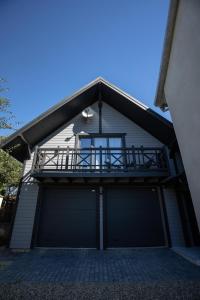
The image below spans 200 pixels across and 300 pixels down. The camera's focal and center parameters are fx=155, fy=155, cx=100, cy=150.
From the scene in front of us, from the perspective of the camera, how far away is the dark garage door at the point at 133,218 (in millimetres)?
7059

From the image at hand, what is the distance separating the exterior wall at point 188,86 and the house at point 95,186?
256 centimetres

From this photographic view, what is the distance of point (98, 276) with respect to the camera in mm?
3979

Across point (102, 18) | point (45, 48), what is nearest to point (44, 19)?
point (45, 48)

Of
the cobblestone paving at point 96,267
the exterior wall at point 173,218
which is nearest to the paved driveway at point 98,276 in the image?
the cobblestone paving at point 96,267

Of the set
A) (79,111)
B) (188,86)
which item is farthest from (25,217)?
(188,86)

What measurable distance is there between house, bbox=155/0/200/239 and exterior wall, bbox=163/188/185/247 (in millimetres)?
3384

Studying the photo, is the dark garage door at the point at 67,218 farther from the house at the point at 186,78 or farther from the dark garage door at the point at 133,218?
the house at the point at 186,78

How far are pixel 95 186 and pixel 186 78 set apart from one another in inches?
230

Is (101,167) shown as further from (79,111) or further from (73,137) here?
(79,111)

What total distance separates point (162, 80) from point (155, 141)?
3.57 meters

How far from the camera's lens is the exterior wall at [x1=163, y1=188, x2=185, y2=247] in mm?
6957

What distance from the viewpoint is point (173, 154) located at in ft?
27.2

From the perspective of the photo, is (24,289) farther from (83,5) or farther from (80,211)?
(83,5)

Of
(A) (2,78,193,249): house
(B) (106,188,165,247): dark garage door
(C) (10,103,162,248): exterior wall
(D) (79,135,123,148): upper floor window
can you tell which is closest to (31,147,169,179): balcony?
(A) (2,78,193,249): house
